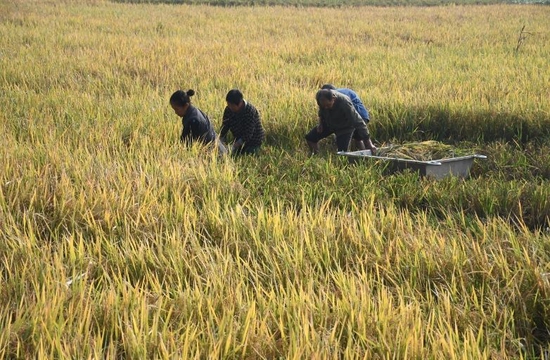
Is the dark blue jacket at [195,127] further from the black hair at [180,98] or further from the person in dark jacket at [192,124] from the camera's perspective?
the black hair at [180,98]

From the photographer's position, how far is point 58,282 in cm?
233

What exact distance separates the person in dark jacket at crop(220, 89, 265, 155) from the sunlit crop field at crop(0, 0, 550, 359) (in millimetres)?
216

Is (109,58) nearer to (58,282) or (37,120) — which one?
(37,120)

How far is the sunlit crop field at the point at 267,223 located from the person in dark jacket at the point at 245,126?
216 millimetres

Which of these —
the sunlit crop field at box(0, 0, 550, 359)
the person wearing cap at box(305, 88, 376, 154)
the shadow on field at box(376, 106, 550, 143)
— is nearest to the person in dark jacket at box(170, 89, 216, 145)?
the sunlit crop field at box(0, 0, 550, 359)

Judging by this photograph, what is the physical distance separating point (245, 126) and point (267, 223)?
2.25 meters

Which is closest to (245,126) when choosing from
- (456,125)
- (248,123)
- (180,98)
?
(248,123)

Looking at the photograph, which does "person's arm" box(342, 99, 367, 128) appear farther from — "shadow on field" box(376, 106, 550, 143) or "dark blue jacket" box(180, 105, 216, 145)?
"dark blue jacket" box(180, 105, 216, 145)

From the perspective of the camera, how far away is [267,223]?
314 cm

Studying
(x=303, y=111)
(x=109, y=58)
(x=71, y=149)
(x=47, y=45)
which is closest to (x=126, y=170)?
(x=71, y=149)

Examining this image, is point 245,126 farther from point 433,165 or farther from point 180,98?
point 433,165

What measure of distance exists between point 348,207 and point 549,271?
54.6 inches

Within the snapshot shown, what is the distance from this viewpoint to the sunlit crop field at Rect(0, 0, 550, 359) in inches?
83.4

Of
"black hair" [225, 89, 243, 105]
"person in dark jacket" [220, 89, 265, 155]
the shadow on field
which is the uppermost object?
"black hair" [225, 89, 243, 105]
